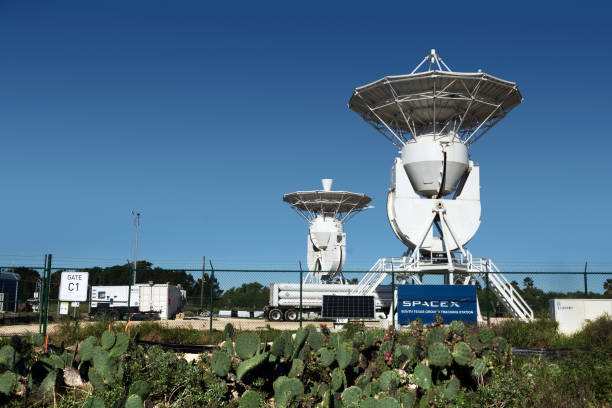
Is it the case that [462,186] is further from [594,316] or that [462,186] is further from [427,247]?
[594,316]

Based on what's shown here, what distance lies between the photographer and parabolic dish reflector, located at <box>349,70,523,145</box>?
1128 inches

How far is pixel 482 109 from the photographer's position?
1209 inches

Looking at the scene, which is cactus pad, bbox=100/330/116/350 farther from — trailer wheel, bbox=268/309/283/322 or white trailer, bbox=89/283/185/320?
trailer wheel, bbox=268/309/283/322

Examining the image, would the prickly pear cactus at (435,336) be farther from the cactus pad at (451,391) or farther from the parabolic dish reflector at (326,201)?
the parabolic dish reflector at (326,201)

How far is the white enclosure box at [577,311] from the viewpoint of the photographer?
59.8 ft

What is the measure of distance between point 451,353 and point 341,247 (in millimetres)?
38714

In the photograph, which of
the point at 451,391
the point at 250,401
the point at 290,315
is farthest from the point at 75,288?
the point at 290,315

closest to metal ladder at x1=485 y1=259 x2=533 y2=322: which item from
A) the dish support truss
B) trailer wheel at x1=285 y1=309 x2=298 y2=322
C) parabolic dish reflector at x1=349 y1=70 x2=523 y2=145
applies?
the dish support truss

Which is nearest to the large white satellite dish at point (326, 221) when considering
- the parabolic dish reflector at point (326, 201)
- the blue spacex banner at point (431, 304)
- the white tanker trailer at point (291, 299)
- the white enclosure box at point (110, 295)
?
the parabolic dish reflector at point (326, 201)

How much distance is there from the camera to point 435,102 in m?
29.5

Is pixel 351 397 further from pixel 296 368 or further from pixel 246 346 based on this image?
pixel 246 346

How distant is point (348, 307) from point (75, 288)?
1326 cm

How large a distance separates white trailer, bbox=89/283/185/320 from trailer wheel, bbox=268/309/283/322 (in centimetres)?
694

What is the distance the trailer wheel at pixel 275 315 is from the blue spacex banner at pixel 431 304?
1855cm
